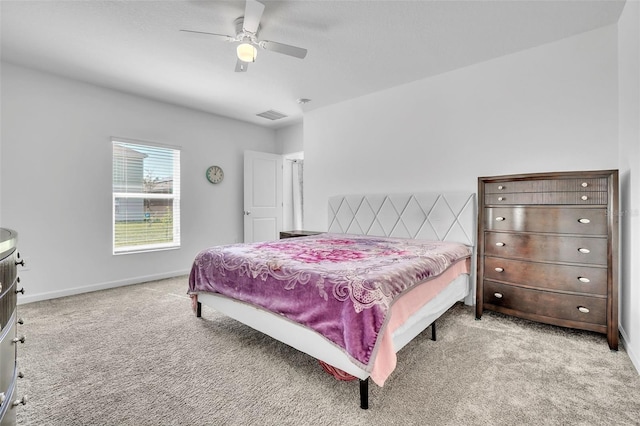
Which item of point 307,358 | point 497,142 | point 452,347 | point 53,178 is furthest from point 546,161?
point 53,178

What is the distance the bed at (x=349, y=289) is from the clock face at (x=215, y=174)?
2838 millimetres

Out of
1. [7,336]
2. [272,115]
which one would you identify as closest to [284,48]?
[7,336]

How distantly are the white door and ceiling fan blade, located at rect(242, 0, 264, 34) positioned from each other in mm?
3294

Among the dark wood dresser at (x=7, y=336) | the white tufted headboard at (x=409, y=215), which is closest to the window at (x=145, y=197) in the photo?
the white tufted headboard at (x=409, y=215)

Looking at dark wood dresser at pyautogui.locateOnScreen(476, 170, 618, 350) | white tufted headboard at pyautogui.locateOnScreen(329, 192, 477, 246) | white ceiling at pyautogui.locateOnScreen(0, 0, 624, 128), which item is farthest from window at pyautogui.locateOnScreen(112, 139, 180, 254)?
dark wood dresser at pyautogui.locateOnScreen(476, 170, 618, 350)

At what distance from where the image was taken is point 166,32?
2834 millimetres

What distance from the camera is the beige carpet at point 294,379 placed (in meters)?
1.61

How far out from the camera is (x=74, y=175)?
12.9 ft

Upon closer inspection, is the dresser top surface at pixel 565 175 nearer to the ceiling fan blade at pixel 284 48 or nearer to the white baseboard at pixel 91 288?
the ceiling fan blade at pixel 284 48

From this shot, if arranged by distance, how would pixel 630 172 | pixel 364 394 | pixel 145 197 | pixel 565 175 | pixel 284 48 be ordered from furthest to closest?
1. pixel 145 197
2. pixel 284 48
3. pixel 565 175
4. pixel 630 172
5. pixel 364 394

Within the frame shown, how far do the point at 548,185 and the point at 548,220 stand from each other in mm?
310

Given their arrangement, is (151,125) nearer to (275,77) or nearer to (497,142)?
(275,77)

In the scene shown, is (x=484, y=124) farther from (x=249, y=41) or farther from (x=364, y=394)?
(x=364, y=394)

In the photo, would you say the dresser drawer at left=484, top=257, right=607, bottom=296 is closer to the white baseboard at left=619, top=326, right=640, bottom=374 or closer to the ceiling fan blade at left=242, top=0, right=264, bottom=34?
the white baseboard at left=619, top=326, right=640, bottom=374
